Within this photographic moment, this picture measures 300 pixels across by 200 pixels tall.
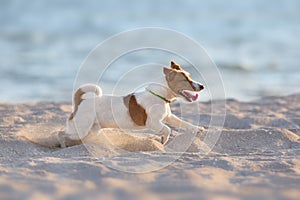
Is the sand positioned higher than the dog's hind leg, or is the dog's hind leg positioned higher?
the dog's hind leg

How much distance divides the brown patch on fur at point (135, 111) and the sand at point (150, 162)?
31 centimetres

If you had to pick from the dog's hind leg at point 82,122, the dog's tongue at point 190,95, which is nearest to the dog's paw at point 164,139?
the dog's tongue at point 190,95

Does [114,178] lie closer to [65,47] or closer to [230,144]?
[230,144]

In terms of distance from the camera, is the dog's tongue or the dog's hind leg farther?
the dog's hind leg

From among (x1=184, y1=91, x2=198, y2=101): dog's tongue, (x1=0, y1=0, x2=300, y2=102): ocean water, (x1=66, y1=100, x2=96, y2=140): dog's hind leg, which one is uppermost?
(x1=0, y1=0, x2=300, y2=102): ocean water

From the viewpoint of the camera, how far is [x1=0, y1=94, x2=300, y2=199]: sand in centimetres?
341

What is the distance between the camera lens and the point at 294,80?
10.7 meters

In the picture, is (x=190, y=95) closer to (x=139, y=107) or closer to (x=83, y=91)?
(x=139, y=107)

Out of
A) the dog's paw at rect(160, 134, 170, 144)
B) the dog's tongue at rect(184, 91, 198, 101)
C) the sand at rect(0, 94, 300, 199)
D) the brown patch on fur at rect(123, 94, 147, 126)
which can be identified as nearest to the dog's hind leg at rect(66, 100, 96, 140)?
the sand at rect(0, 94, 300, 199)

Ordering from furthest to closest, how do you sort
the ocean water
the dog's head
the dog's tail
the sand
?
the ocean water, the dog's tail, the dog's head, the sand

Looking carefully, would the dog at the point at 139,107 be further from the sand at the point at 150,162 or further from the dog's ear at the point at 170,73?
the sand at the point at 150,162

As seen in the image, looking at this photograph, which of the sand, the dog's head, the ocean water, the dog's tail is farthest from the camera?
the ocean water

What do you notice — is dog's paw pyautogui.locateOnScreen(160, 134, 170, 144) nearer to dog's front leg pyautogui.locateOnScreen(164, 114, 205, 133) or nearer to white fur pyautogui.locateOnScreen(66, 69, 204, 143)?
white fur pyautogui.locateOnScreen(66, 69, 204, 143)

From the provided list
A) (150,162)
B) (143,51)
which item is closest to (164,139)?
(150,162)
